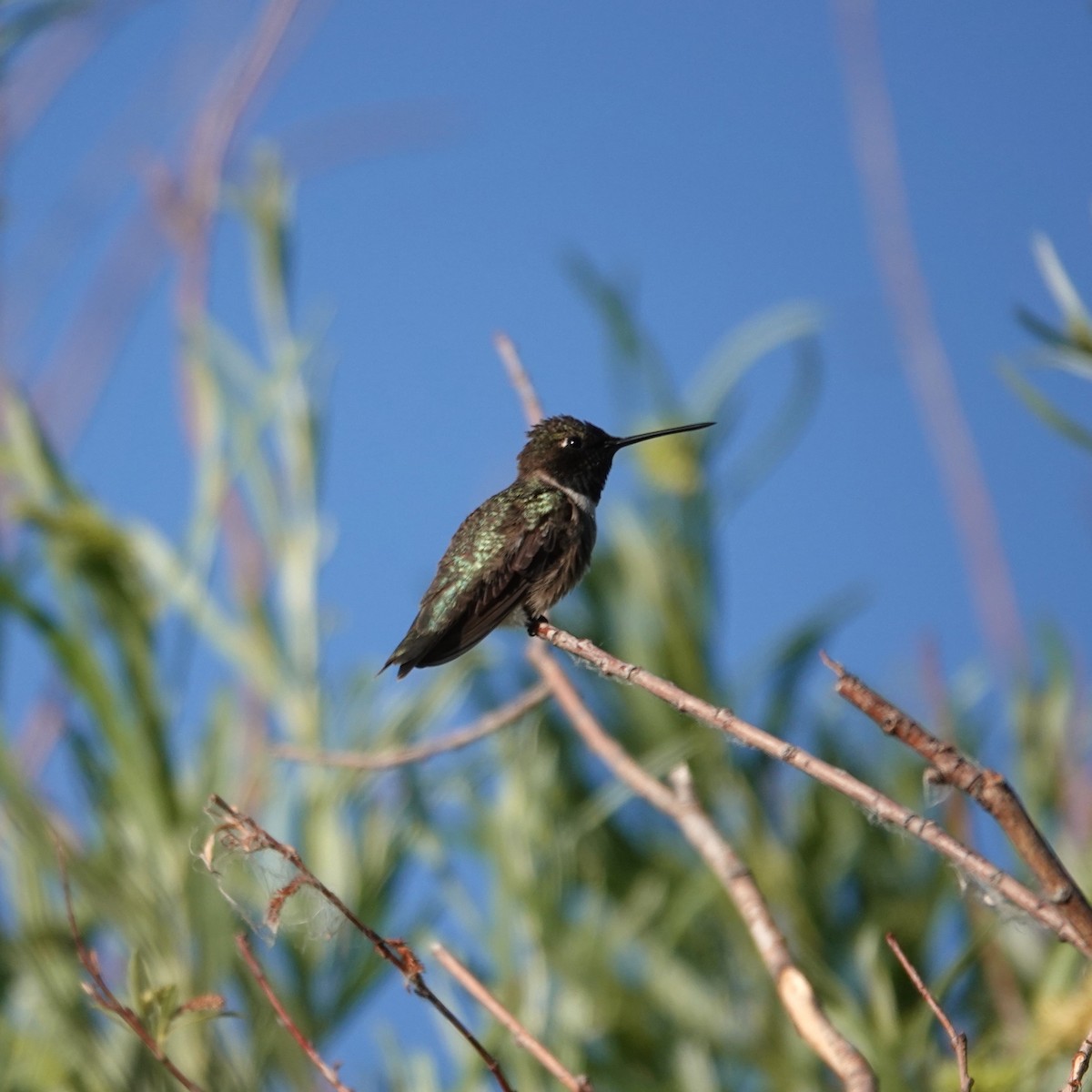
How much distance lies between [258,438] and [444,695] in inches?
24.3

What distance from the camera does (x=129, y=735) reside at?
2.57 metres

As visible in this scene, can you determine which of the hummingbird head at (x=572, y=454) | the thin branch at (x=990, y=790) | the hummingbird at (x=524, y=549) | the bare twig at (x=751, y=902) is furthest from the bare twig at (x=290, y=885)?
the hummingbird head at (x=572, y=454)

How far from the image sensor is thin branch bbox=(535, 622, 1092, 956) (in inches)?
34.9

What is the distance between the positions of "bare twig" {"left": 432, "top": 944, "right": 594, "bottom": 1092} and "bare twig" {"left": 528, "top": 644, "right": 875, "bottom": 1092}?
17 centimetres

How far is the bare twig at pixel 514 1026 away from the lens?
89 cm

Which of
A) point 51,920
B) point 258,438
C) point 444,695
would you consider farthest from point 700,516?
point 51,920

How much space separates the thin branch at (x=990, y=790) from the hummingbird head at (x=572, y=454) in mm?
1349

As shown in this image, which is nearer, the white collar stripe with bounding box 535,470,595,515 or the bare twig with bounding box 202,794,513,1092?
the bare twig with bounding box 202,794,513,1092

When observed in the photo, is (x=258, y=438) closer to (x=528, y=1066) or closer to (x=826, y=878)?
(x=528, y=1066)

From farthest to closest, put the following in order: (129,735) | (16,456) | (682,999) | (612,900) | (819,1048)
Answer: (612,900), (682,999), (16,456), (129,735), (819,1048)

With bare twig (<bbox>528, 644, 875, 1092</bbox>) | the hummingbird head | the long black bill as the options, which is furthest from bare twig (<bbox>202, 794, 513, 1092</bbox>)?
the hummingbird head

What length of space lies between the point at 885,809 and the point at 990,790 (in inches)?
2.7

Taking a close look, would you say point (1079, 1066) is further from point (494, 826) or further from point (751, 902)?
point (494, 826)

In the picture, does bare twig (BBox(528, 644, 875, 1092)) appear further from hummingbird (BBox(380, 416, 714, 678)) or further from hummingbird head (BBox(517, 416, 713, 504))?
hummingbird head (BBox(517, 416, 713, 504))
